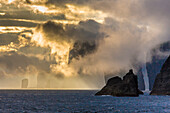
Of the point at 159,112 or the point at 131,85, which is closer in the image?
the point at 159,112

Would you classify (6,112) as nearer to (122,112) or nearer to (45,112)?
(45,112)

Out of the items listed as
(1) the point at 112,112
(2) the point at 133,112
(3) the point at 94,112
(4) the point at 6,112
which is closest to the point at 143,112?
(2) the point at 133,112

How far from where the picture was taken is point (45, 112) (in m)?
104

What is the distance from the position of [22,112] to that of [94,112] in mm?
26567

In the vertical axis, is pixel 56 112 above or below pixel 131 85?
below

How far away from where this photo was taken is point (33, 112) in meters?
104

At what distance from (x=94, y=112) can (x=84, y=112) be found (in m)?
3.80

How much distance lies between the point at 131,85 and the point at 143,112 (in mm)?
93748

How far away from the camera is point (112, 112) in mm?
106250

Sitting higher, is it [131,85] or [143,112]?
[131,85]

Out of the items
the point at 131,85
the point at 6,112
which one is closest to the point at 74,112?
the point at 6,112

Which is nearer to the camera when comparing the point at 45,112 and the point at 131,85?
the point at 45,112

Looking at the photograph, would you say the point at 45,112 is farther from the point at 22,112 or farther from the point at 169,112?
the point at 169,112

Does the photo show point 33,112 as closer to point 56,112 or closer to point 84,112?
point 56,112
